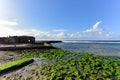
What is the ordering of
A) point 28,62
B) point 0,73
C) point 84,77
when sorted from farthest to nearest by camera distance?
point 28,62, point 0,73, point 84,77

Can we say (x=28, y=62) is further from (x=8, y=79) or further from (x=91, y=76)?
(x=91, y=76)

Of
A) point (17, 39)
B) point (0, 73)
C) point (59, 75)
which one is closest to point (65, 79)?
point (59, 75)

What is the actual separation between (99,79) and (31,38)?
234ft

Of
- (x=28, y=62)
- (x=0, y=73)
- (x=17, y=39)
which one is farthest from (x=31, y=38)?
(x=0, y=73)

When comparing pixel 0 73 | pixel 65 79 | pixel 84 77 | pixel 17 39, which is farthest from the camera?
pixel 17 39

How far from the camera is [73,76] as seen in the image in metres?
17.6

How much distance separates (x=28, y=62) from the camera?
25.9 meters

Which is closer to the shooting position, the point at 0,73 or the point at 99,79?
the point at 99,79

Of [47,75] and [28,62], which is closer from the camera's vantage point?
[47,75]

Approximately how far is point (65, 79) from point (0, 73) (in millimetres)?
7787

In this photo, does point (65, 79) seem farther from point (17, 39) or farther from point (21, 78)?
point (17, 39)

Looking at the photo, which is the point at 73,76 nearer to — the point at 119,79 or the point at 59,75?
the point at 59,75

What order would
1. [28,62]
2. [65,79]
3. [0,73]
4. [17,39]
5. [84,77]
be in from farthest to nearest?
[17,39], [28,62], [0,73], [84,77], [65,79]

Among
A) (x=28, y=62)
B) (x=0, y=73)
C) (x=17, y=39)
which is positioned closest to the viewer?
(x=0, y=73)
